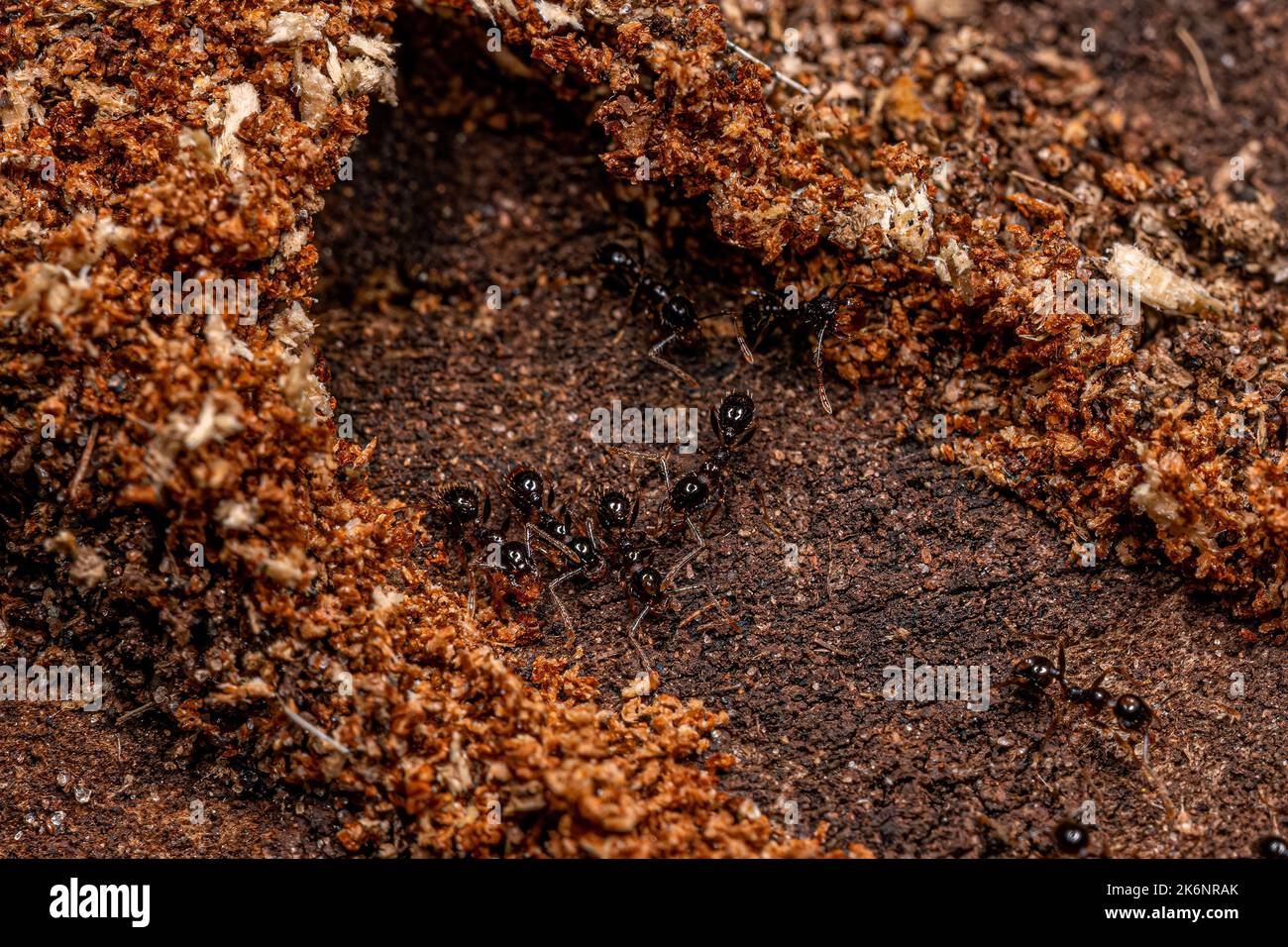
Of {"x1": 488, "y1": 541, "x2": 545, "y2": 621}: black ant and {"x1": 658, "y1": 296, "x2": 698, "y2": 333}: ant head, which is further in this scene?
{"x1": 658, "y1": 296, "x2": 698, "y2": 333}: ant head

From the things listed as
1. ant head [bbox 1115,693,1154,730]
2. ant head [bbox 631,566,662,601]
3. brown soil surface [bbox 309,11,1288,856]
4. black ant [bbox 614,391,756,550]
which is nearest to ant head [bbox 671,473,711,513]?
black ant [bbox 614,391,756,550]

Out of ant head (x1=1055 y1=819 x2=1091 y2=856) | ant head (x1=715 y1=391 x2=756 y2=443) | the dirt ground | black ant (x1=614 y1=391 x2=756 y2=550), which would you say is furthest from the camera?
ant head (x1=715 y1=391 x2=756 y2=443)

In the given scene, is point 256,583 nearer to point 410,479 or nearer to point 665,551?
point 410,479

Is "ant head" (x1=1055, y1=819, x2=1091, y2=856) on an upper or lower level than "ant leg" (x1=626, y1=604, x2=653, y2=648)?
lower

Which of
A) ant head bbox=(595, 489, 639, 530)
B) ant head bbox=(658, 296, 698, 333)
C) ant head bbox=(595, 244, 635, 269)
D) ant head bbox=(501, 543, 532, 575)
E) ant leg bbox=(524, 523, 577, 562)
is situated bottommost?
ant head bbox=(501, 543, 532, 575)

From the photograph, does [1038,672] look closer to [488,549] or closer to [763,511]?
[763,511]

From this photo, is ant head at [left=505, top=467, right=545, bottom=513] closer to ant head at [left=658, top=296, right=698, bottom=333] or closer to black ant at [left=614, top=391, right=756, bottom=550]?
black ant at [left=614, top=391, right=756, bottom=550]
